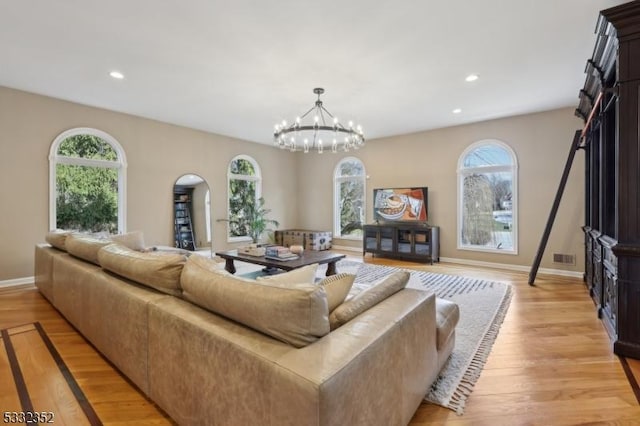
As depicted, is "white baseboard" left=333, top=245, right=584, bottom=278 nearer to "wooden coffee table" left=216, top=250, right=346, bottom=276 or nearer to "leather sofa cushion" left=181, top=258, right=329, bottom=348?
"wooden coffee table" left=216, top=250, right=346, bottom=276

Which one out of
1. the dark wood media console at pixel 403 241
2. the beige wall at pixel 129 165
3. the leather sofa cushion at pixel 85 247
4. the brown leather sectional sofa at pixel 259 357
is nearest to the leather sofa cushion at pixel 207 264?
the brown leather sectional sofa at pixel 259 357

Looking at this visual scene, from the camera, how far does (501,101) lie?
4578 mm

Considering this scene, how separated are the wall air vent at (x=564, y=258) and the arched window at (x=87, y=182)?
7396 millimetres

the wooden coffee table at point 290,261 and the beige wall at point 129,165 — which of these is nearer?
the wooden coffee table at point 290,261

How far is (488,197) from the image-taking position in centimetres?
571

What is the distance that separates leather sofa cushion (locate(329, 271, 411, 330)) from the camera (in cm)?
141

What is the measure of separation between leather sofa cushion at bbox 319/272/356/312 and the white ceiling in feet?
7.21

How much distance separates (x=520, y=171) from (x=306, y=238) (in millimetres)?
4587

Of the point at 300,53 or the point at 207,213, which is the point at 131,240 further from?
the point at 300,53

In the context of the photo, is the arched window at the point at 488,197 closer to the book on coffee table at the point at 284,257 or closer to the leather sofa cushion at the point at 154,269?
the book on coffee table at the point at 284,257

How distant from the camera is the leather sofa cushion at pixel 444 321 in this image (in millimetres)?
1944

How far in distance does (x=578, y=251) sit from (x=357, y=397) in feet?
17.9

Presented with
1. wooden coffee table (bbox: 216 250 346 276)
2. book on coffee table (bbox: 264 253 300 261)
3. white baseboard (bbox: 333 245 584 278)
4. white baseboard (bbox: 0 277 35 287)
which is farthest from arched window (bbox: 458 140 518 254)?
white baseboard (bbox: 0 277 35 287)

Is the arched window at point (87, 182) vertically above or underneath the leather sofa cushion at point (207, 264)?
above
